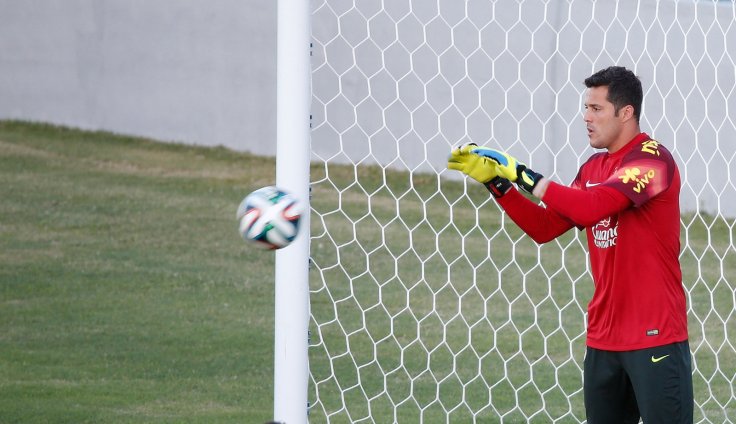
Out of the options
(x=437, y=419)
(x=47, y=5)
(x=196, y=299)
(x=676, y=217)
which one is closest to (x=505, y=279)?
(x=196, y=299)

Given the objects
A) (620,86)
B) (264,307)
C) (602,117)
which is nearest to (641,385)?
(602,117)

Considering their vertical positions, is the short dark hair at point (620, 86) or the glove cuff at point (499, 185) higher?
the short dark hair at point (620, 86)

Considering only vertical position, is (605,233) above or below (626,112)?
below

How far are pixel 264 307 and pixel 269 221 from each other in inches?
191

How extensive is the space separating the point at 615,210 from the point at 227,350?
4172 mm

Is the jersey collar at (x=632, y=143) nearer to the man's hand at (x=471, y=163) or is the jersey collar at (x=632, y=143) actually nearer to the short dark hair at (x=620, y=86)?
the short dark hair at (x=620, y=86)

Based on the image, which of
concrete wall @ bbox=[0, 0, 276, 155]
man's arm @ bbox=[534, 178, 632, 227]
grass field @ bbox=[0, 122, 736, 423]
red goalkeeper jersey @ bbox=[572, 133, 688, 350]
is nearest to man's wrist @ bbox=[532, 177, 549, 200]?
man's arm @ bbox=[534, 178, 632, 227]

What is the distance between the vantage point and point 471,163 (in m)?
4.09

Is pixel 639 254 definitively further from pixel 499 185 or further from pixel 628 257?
pixel 499 185

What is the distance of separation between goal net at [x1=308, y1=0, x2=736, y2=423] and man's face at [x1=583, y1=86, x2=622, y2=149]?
93.2 inches

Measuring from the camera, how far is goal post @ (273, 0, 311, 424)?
4.55 meters

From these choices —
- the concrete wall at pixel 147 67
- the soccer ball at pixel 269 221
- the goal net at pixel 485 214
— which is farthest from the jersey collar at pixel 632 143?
the concrete wall at pixel 147 67

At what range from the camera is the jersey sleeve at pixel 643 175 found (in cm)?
404

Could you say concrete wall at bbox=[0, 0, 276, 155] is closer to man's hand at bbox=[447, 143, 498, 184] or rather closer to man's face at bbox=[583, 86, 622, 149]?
man's face at bbox=[583, 86, 622, 149]
